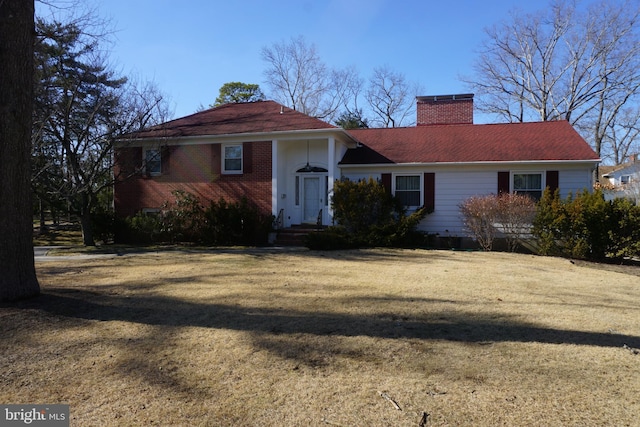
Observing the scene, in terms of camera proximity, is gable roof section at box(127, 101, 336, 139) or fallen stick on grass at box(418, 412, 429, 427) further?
gable roof section at box(127, 101, 336, 139)

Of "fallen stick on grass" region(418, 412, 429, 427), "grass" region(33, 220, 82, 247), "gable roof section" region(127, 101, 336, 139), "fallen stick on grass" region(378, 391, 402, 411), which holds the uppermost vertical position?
"gable roof section" region(127, 101, 336, 139)

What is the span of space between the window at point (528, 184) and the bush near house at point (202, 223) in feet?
28.8

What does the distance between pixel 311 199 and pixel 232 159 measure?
3437 mm

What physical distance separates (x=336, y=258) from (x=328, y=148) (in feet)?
20.9

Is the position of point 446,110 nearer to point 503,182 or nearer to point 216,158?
point 503,182

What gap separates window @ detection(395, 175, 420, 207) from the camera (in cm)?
1628

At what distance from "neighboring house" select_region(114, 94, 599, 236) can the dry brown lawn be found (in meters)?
8.13

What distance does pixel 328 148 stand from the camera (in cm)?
1627

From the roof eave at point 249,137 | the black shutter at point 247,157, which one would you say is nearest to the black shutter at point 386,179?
the roof eave at point 249,137

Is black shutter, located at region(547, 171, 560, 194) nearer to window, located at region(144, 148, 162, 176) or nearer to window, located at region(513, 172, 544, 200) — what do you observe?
window, located at region(513, 172, 544, 200)

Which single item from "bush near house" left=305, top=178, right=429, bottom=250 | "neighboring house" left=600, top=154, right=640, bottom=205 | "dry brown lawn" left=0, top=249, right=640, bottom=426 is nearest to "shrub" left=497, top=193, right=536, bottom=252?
"bush near house" left=305, top=178, right=429, bottom=250

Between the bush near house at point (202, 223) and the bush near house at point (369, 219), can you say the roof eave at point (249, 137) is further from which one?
the bush near house at point (369, 219)

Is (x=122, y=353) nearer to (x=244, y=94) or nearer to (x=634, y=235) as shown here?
(x=634, y=235)

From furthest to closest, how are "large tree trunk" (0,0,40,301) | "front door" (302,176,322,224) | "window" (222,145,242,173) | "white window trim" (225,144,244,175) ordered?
"front door" (302,176,322,224), "window" (222,145,242,173), "white window trim" (225,144,244,175), "large tree trunk" (0,0,40,301)
